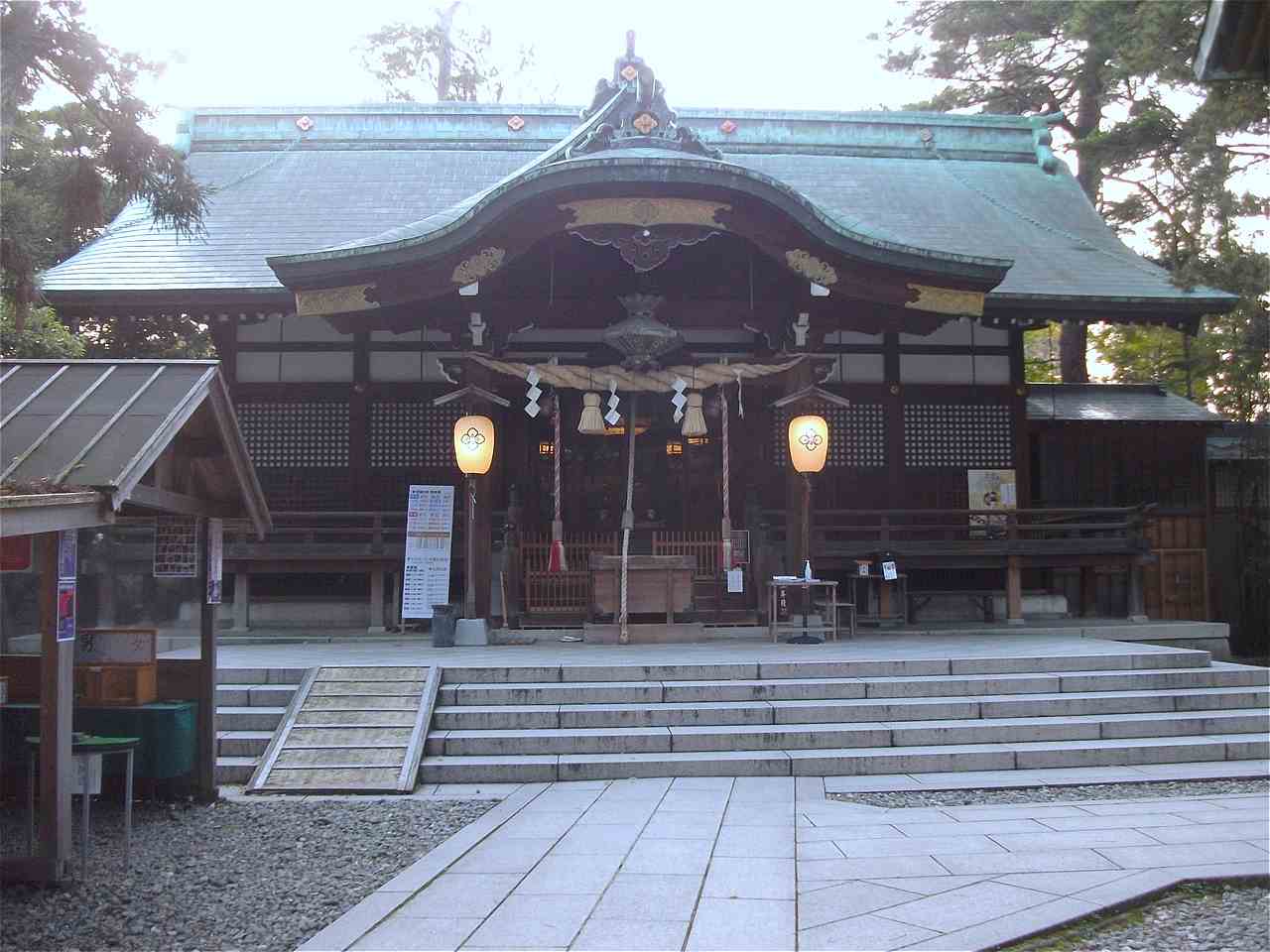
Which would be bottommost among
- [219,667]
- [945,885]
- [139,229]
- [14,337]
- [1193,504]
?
[945,885]

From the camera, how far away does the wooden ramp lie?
316 inches

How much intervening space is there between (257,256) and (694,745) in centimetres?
973

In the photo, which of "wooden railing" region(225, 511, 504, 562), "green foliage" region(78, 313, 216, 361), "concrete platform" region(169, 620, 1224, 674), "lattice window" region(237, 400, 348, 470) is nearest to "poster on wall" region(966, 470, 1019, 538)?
"concrete platform" region(169, 620, 1224, 674)

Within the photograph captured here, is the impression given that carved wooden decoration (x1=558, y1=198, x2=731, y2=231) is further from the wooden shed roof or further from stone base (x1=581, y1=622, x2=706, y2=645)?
the wooden shed roof

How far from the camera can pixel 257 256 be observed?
14477 mm

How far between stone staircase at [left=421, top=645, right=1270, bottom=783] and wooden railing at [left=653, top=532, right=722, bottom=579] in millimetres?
3245

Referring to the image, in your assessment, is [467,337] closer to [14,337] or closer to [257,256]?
[257,256]

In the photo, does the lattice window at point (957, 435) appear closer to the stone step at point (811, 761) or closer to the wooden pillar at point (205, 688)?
the stone step at point (811, 761)

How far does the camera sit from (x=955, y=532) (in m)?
14.8

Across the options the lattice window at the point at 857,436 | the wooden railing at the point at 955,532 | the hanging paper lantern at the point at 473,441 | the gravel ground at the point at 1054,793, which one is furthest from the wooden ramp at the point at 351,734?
the lattice window at the point at 857,436

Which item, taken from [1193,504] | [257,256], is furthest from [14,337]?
[1193,504]

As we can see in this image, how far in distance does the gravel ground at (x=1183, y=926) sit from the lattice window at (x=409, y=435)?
10.8 m

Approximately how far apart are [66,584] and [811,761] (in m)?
5.56

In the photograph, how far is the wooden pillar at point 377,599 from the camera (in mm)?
13391
